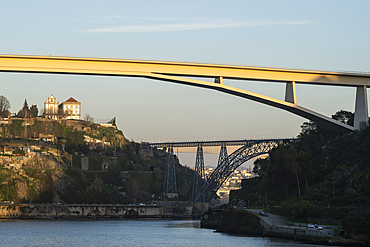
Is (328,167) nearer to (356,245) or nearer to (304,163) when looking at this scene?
(304,163)

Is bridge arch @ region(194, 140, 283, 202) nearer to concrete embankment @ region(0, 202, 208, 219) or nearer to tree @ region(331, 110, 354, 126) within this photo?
concrete embankment @ region(0, 202, 208, 219)

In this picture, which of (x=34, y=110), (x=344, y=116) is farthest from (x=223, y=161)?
(x=34, y=110)

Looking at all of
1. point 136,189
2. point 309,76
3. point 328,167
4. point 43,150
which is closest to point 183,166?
point 136,189

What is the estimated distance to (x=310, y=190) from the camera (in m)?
53.2

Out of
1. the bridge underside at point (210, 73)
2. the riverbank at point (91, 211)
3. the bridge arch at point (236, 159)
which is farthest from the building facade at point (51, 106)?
the bridge underside at point (210, 73)

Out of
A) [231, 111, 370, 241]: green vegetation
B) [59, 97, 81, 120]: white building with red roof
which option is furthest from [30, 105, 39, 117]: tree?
[231, 111, 370, 241]: green vegetation

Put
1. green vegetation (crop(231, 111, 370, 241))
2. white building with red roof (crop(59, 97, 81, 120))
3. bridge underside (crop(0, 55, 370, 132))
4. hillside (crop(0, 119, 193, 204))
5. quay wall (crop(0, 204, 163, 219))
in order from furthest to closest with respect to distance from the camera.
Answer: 1. white building with red roof (crop(59, 97, 81, 120))
2. hillside (crop(0, 119, 193, 204))
3. quay wall (crop(0, 204, 163, 219))
4. green vegetation (crop(231, 111, 370, 241))
5. bridge underside (crop(0, 55, 370, 132))

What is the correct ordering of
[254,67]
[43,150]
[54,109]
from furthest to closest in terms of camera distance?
[54,109] < [43,150] < [254,67]

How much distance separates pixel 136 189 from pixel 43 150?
76.1 feet

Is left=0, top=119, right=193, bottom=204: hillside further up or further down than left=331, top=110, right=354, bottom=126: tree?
further down

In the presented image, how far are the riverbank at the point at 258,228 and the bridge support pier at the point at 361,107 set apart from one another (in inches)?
478

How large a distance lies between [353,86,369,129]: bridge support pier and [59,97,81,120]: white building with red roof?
106 meters

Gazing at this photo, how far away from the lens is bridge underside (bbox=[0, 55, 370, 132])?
121 ft

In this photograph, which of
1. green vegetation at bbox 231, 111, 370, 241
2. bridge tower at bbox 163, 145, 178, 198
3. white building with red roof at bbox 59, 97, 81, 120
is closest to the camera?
green vegetation at bbox 231, 111, 370, 241
